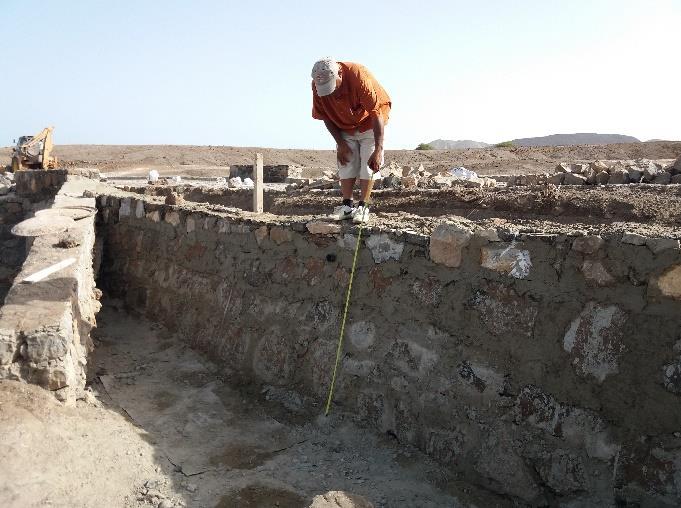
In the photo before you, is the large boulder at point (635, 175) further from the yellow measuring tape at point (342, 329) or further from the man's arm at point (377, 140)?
the yellow measuring tape at point (342, 329)

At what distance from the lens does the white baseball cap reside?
392 centimetres

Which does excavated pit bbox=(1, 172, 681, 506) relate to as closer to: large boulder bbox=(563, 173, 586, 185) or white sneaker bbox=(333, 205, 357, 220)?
white sneaker bbox=(333, 205, 357, 220)

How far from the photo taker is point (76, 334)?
3.88 meters

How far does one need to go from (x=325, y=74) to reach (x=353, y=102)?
0.35m

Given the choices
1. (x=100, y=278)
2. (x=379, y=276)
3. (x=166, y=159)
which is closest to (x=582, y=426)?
(x=379, y=276)

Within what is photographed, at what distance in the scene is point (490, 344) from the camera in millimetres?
2969

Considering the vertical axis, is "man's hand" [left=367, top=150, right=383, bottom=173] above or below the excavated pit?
above

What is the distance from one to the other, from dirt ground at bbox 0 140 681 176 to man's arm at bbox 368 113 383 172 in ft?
48.5

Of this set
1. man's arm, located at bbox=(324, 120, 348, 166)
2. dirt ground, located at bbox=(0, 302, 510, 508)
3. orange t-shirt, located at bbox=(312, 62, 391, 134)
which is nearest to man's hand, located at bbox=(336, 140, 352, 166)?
man's arm, located at bbox=(324, 120, 348, 166)

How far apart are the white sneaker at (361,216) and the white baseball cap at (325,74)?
84 centimetres

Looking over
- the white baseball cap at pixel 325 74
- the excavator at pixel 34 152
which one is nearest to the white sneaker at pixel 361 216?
the white baseball cap at pixel 325 74

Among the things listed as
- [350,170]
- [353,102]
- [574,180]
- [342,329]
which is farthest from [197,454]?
[574,180]

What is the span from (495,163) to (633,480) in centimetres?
2035

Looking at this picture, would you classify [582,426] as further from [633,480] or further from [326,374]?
[326,374]
